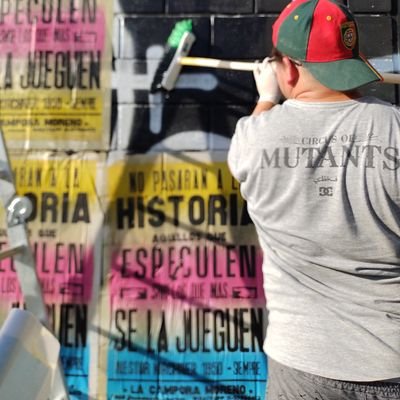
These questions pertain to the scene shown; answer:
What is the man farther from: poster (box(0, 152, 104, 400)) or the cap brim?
poster (box(0, 152, 104, 400))

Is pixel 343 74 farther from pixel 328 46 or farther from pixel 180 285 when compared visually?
pixel 180 285

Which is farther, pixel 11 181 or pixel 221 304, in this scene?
pixel 221 304

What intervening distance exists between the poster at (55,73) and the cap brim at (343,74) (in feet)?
3.32

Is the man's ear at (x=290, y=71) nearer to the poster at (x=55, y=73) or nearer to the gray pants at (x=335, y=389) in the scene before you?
the gray pants at (x=335, y=389)

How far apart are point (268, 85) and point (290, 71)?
0.21 metres

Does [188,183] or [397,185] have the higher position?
[397,185]

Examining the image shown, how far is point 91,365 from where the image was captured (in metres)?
2.05

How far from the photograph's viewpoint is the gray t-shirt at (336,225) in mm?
1266

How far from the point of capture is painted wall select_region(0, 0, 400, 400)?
2037 millimetres

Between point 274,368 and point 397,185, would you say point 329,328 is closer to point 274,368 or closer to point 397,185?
point 274,368

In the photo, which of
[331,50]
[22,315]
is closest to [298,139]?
[331,50]

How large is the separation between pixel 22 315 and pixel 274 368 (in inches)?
30.0

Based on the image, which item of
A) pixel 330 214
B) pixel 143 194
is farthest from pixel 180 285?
pixel 330 214

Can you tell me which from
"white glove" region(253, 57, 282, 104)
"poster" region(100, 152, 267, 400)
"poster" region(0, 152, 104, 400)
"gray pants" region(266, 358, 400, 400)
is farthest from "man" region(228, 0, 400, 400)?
"poster" region(0, 152, 104, 400)
